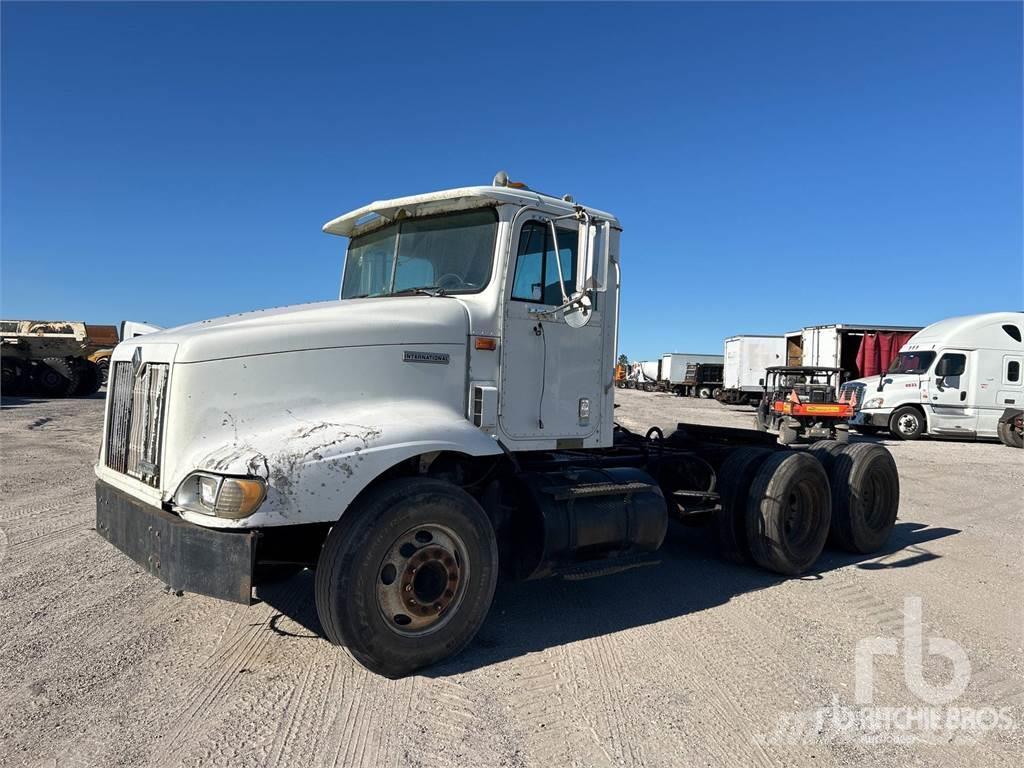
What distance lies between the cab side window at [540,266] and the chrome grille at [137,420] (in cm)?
228

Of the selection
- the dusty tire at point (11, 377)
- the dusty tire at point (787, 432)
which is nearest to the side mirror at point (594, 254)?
the dusty tire at point (787, 432)

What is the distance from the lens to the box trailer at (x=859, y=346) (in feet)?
90.9

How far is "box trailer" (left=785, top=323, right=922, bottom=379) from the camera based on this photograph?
27703mm

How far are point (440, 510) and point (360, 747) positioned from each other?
1276 mm

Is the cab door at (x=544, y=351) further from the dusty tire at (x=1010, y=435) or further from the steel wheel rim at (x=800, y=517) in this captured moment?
the dusty tire at (x=1010, y=435)

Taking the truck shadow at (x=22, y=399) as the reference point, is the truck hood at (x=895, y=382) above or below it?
above

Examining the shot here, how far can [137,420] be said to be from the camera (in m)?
4.16

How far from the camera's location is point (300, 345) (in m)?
3.97

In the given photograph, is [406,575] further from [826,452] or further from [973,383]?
[973,383]

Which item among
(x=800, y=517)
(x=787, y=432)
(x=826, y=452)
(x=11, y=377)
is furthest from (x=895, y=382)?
(x=11, y=377)

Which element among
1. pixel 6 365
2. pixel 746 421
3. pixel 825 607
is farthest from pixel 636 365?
pixel 825 607

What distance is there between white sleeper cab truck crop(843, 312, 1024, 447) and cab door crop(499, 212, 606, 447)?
18.6 m

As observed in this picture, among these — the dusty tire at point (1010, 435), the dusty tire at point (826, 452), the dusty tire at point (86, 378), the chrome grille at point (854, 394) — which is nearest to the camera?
the dusty tire at point (826, 452)

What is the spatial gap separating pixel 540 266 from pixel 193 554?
2822 mm
